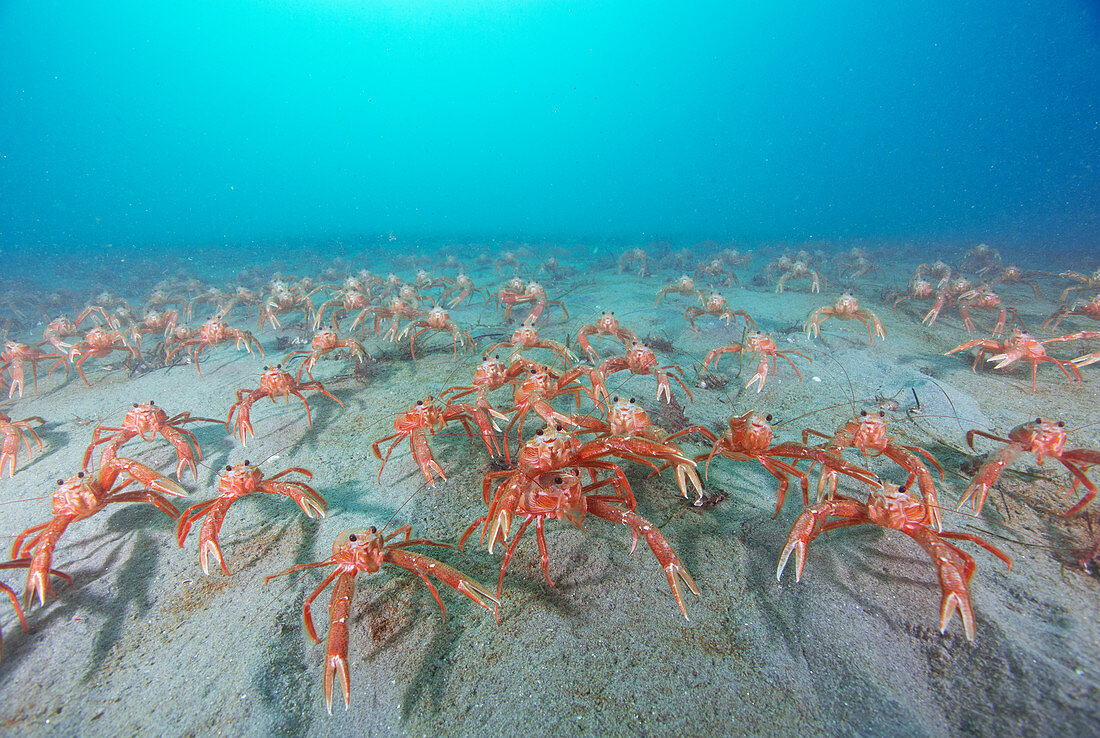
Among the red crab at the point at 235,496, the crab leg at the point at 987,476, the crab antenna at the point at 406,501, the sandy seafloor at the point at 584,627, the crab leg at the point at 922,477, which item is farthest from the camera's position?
the crab antenna at the point at 406,501

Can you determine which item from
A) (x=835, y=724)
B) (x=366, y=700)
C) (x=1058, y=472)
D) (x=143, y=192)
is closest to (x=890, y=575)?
(x=835, y=724)

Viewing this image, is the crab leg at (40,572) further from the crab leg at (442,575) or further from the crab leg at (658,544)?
the crab leg at (658,544)

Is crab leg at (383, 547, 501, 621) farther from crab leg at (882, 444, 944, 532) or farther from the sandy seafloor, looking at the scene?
crab leg at (882, 444, 944, 532)

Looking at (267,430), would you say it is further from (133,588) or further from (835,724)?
(835,724)

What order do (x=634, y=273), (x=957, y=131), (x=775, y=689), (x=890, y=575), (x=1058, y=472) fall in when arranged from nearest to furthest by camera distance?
(x=775, y=689)
(x=890, y=575)
(x=1058, y=472)
(x=634, y=273)
(x=957, y=131)

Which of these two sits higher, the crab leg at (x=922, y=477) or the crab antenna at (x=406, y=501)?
the crab leg at (x=922, y=477)

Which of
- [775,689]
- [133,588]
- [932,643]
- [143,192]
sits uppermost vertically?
[143,192]

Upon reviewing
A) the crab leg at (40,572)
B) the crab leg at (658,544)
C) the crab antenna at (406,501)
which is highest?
the crab leg at (658,544)

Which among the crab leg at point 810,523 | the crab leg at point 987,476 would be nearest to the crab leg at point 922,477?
the crab leg at point 987,476
